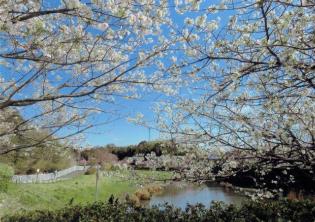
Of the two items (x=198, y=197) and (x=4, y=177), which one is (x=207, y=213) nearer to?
(x=4, y=177)

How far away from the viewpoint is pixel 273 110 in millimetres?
3799

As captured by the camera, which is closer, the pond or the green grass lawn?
the green grass lawn

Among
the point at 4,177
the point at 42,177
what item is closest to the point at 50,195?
the point at 4,177

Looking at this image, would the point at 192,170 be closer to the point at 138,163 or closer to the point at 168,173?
the point at 168,173

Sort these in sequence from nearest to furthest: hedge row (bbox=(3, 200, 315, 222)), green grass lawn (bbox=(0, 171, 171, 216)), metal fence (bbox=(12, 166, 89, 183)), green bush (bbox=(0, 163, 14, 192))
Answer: hedge row (bbox=(3, 200, 315, 222)), green grass lawn (bbox=(0, 171, 171, 216)), green bush (bbox=(0, 163, 14, 192)), metal fence (bbox=(12, 166, 89, 183))

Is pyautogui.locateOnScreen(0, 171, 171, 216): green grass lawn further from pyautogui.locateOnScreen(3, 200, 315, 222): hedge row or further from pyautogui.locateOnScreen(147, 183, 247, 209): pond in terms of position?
pyautogui.locateOnScreen(3, 200, 315, 222): hedge row

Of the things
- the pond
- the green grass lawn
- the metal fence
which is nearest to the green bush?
the green grass lawn

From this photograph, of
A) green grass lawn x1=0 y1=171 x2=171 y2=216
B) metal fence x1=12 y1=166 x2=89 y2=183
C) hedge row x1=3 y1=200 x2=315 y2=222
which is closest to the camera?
hedge row x1=3 y1=200 x2=315 y2=222

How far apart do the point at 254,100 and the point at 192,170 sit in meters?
1.72

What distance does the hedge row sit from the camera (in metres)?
7.00

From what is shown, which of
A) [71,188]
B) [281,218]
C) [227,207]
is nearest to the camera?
[281,218]

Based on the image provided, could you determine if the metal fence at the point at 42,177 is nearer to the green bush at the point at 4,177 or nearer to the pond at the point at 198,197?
the green bush at the point at 4,177

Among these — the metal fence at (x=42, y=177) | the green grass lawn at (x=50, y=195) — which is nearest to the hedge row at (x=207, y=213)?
the green grass lawn at (x=50, y=195)

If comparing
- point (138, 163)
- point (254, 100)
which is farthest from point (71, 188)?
point (254, 100)
